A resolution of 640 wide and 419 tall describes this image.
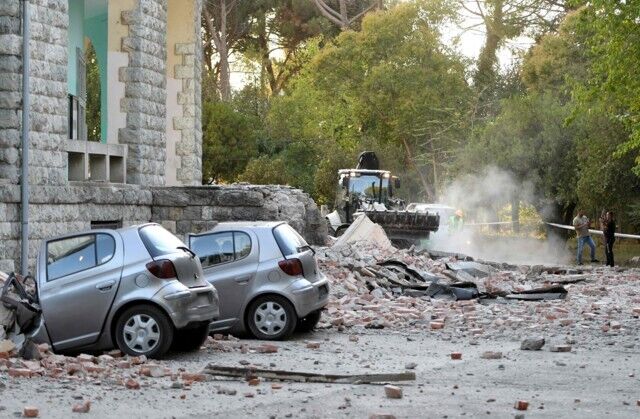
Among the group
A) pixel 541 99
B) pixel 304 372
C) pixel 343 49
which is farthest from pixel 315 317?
pixel 343 49

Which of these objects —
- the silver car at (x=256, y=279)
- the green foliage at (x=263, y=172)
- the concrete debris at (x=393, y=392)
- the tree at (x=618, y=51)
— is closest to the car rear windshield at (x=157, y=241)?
the silver car at (x=256, y=279)

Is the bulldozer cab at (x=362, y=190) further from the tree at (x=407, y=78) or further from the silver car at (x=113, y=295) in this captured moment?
the silver car at (x=113, y=295)

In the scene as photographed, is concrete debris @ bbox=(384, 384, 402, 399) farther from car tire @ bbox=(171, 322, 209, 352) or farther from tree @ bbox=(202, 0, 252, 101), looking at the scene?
tree @ bbox=(202, 0, 252, 101)

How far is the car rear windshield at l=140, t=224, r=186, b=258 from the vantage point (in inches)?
599

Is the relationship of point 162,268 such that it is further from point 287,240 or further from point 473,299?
point 473,299

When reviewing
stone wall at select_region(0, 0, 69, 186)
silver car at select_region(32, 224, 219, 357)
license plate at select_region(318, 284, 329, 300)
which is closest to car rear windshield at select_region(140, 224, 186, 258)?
silver car at select_region(32, 224, 219, 357)

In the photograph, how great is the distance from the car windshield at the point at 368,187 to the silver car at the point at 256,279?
104 ft

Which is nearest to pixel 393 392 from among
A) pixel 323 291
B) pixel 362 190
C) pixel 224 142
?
pixel 323 291

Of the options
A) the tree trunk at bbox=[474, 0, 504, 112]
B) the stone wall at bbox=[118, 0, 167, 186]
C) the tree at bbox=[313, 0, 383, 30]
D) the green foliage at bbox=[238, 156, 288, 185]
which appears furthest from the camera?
the tree at bbox=[313, 0, 383, 30]

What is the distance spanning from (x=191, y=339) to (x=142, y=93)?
1183 centimetres

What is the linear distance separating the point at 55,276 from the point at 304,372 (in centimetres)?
317

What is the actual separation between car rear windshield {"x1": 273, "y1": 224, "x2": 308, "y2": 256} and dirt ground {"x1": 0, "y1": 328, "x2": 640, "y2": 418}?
5.20 feet

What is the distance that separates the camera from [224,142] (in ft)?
240

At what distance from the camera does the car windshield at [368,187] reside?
164ft
